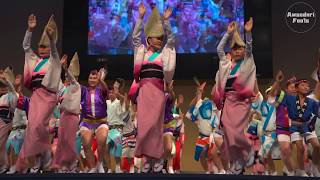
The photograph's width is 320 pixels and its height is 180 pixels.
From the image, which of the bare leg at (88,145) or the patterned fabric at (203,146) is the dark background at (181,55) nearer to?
the patterned fabric at (203,146)

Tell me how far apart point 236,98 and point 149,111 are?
3.37 feet

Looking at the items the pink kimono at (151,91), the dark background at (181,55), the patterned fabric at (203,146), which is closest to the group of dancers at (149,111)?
the pink kimono at (151,91)

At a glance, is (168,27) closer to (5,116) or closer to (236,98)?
(236,98)

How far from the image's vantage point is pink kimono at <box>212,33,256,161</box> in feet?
19.6

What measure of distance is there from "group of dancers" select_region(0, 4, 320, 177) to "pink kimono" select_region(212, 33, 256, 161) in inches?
0.4

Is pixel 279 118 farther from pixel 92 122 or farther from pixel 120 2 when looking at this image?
pixel 120 2

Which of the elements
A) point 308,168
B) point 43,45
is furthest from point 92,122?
point 308,168

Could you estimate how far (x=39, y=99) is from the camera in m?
6.22

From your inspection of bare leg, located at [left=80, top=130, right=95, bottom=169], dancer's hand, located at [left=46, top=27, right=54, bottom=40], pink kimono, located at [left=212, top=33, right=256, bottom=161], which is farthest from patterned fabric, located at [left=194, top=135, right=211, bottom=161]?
dancer's hand, located at [left=46, top=27, right=54, bottom=40]

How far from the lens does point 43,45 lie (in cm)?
652

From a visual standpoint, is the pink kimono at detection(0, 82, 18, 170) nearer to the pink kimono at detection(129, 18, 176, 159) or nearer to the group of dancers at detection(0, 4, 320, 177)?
the group of dancers at detection(0, 4, 320, 177)

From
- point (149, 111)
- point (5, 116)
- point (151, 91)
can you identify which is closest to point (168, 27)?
point (151, 91)

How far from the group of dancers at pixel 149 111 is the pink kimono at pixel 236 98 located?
1cm

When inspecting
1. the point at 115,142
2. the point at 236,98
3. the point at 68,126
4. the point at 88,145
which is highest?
the point at 236,98
